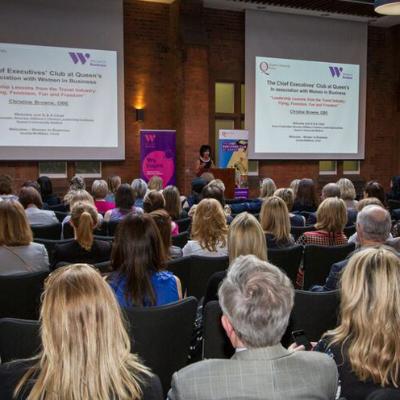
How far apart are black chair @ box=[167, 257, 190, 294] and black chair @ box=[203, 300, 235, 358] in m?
0.79

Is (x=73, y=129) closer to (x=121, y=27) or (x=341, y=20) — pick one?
(x=121, y=27)

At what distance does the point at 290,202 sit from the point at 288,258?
1.99m

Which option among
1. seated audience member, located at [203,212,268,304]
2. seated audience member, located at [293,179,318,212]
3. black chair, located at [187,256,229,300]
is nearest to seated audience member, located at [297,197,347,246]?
black chair, located at [187,256,229,300]

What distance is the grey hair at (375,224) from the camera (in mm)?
3141

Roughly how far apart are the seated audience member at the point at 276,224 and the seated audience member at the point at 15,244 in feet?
5.62

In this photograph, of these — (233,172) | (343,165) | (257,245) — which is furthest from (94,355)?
(343,165)

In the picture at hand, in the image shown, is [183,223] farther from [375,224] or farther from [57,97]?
[57,97]

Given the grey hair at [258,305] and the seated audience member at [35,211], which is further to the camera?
the seated audience member at [35,211]

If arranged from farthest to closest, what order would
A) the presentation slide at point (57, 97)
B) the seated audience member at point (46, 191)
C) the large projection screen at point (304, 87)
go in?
the large projection screen at point (304, 87) < the presentation slide at point (57, 97) < the seated audience member at point (46, 191)

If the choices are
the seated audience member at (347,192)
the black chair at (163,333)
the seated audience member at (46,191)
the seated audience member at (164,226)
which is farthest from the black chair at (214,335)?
the seated audience member at (46,191)

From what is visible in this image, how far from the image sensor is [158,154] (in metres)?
10.1

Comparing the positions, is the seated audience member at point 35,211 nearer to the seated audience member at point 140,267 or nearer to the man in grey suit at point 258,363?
the seated audience member at point 140,267

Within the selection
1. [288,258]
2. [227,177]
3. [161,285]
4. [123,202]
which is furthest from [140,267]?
[227,177]

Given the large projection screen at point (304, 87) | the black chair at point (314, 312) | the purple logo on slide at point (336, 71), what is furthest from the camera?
the purple logo on slide at point (336, 71)
